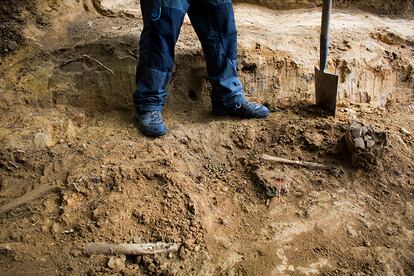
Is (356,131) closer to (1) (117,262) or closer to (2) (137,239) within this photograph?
(2) (137,239)

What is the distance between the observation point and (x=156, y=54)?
8.09ft

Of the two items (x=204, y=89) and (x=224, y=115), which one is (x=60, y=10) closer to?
(x=204, y=89)

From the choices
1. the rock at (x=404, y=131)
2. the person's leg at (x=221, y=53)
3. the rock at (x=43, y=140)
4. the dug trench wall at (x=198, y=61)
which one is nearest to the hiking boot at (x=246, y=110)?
the person's leg at (x=221, y=53)

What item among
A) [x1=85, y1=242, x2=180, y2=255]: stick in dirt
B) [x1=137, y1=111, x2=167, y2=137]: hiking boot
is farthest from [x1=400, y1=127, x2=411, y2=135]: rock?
[x1=85, y1=242, x2=180, y2=255]: stick in dirt

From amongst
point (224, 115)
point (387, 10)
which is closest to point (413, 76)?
point (387, 10)

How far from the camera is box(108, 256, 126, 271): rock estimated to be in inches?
Answer: 74.5

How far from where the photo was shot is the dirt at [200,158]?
6.55 ft

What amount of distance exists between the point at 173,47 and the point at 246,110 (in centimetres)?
67

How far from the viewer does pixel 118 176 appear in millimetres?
2250

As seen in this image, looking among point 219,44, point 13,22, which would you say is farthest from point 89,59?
point 219,44

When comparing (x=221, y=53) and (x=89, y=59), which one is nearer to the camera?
(x=221, y=53)

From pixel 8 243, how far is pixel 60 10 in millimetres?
2056

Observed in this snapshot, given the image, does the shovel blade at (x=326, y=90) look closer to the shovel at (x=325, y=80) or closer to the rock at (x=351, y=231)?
the shovel at (x=325, y=80)

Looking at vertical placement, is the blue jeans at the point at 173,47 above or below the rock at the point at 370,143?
above
